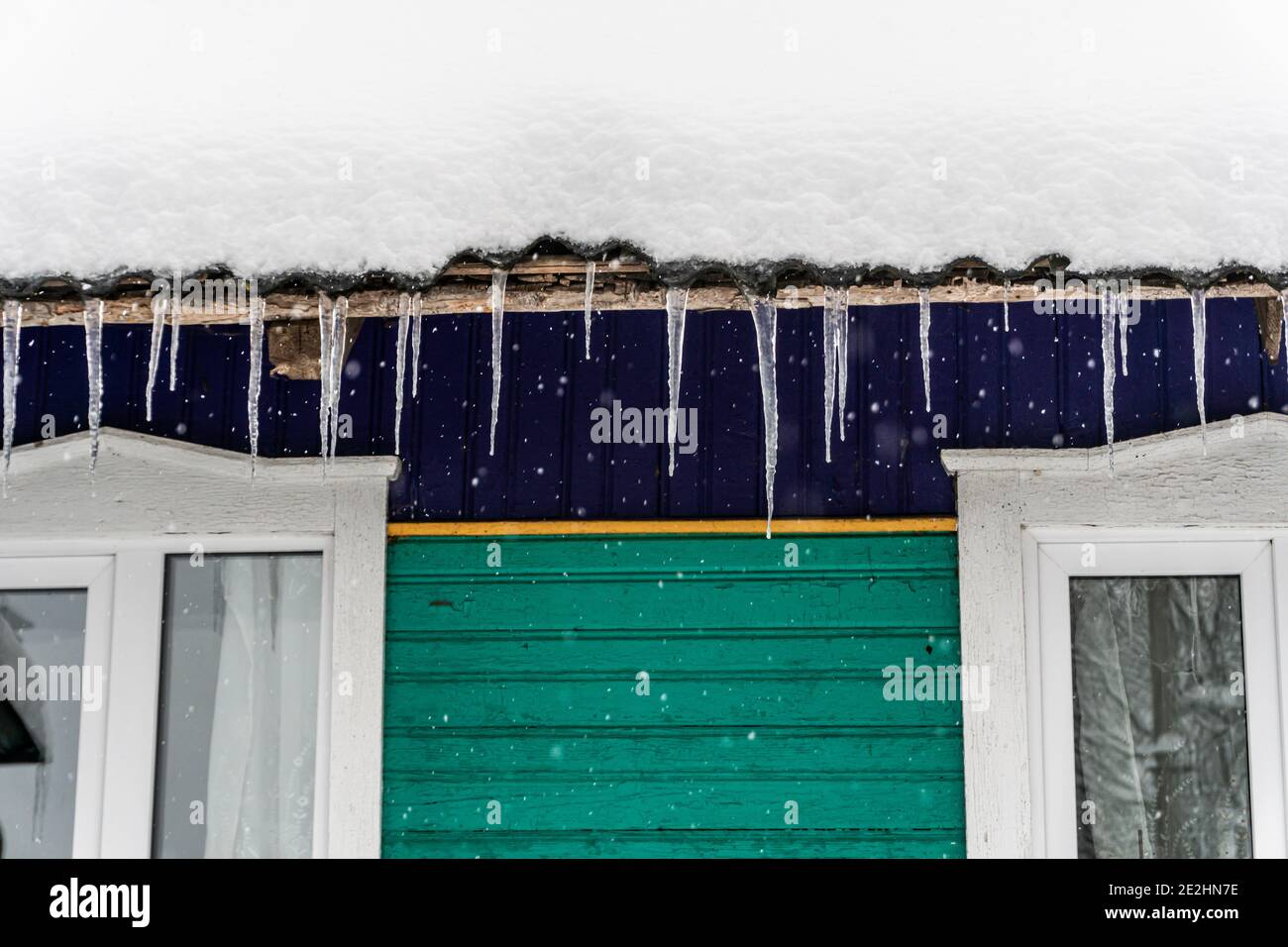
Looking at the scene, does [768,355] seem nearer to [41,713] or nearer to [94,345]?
[94,345]

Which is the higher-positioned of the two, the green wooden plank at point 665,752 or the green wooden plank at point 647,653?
the green wooden plank at point 647,653

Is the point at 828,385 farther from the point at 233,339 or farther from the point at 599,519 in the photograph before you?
the point at 233,339

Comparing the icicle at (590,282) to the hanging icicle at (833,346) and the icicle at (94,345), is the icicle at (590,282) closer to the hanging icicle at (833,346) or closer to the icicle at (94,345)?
the hanging icicle at (833,346)

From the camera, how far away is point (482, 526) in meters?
3.80

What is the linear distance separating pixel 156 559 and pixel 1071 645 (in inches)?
117

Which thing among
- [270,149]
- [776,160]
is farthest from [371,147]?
[776,160]

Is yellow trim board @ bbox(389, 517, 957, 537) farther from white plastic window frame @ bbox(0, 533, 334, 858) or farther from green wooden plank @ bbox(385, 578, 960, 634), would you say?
white plastic window frame @ bbox(0, 533, 334, 858)

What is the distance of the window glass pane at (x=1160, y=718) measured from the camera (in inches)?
142

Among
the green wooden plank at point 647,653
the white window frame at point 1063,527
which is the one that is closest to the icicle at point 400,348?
the green wooden plank at point 647,653

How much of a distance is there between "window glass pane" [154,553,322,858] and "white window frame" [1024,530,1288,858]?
230 cm

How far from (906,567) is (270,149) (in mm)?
2246

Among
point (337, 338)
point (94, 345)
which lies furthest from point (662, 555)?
point (94, 345)

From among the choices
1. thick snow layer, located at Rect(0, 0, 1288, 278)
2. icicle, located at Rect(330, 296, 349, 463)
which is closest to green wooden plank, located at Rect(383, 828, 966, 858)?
icicle, located at Rect(330, 296, 349, 463)

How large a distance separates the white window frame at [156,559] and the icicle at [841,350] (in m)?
1.45
